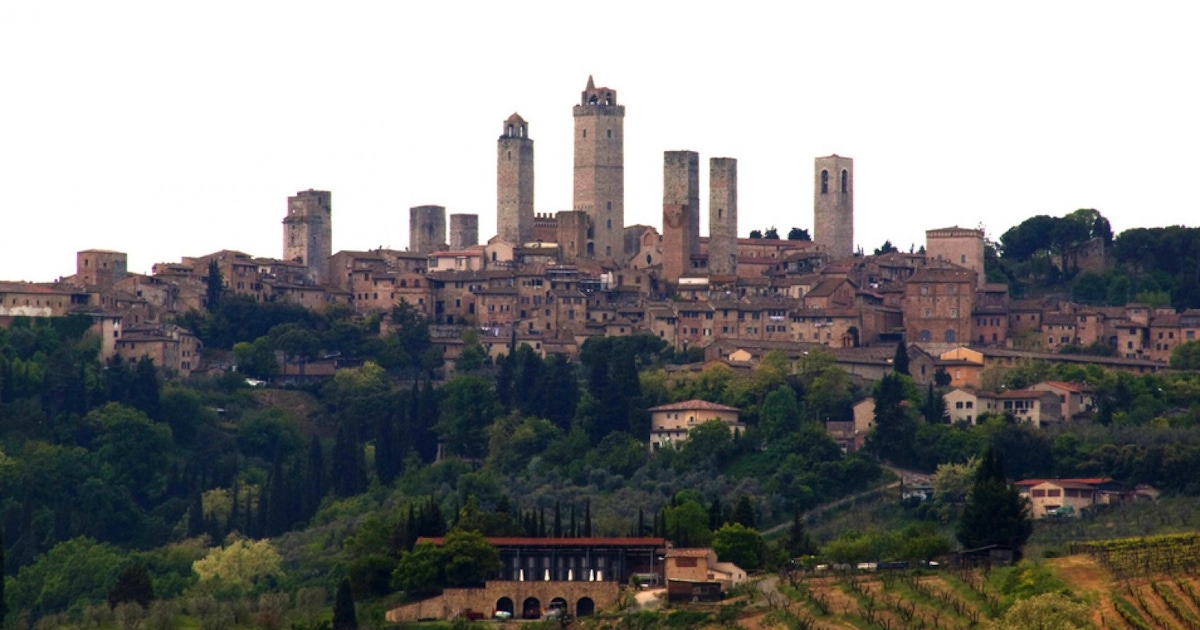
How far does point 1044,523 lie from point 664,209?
32.2 meters

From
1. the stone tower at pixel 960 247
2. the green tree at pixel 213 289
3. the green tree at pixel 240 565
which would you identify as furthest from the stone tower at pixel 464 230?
the green tree at pixel 240 565

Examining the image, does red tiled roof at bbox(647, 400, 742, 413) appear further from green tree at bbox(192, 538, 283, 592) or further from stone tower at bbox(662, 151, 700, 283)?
stone tower at bbox(662, 151, 700, 283)

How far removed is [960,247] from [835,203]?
7.85m

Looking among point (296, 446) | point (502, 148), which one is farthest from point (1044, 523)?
point (502, 148)

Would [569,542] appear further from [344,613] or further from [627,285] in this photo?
[627,285]

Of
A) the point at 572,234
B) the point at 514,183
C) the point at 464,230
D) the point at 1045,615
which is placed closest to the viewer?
the point at 1045,615

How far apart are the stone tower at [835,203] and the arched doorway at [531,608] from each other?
45251 millimetres

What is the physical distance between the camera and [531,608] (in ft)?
228

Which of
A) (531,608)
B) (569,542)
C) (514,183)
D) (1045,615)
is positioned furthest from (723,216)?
(1045,615)

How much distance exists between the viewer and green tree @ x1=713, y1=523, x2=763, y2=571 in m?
71.1

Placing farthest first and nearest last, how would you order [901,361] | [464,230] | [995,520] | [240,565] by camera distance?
[464,230]
[901,361]
[240,565]
[995,520]

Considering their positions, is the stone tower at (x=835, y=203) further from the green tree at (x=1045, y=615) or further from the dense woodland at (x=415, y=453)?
the green tree at (x=1045, y=615)

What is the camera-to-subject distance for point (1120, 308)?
332ft

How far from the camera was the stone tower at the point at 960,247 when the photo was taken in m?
106
